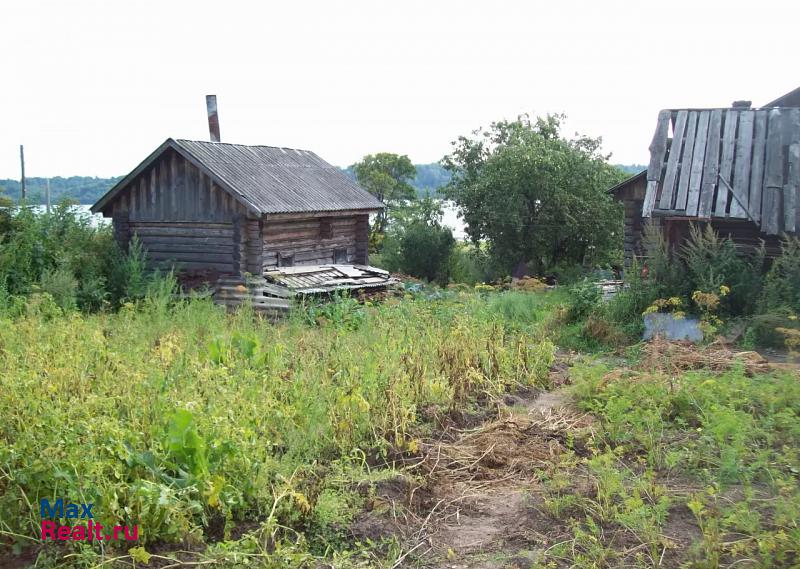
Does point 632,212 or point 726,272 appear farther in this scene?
point 632,212

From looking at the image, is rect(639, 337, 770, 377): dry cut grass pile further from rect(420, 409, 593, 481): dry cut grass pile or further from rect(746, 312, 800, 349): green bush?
rect(420, 409, 593, 481): dry cut grass pile

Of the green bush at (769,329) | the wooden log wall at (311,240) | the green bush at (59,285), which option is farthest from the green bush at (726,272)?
the green bush at (59,285)

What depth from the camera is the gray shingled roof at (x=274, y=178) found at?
18.1 metres

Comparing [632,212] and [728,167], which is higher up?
[728,167]

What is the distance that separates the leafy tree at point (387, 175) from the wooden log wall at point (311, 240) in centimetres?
2292

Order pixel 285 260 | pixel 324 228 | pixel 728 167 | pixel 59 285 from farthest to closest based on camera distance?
1. pixel 324 228
2. pixel 285 260
3. pixel 59 285
4. pixel 728 167

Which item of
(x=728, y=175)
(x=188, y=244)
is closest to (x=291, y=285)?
(x=188, y=244)

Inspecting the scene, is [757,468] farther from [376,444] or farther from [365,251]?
[365,251]

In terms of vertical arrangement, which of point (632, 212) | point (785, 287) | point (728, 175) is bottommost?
point (785, 287)

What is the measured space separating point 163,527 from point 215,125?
18780 mm

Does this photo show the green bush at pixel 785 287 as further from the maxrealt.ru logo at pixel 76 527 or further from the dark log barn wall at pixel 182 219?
the dark log barn wall at pixel 182 219

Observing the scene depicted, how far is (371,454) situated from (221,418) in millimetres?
1600

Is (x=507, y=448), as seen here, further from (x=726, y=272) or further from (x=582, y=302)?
(x=726, y=272)

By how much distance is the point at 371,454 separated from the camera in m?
6.46
